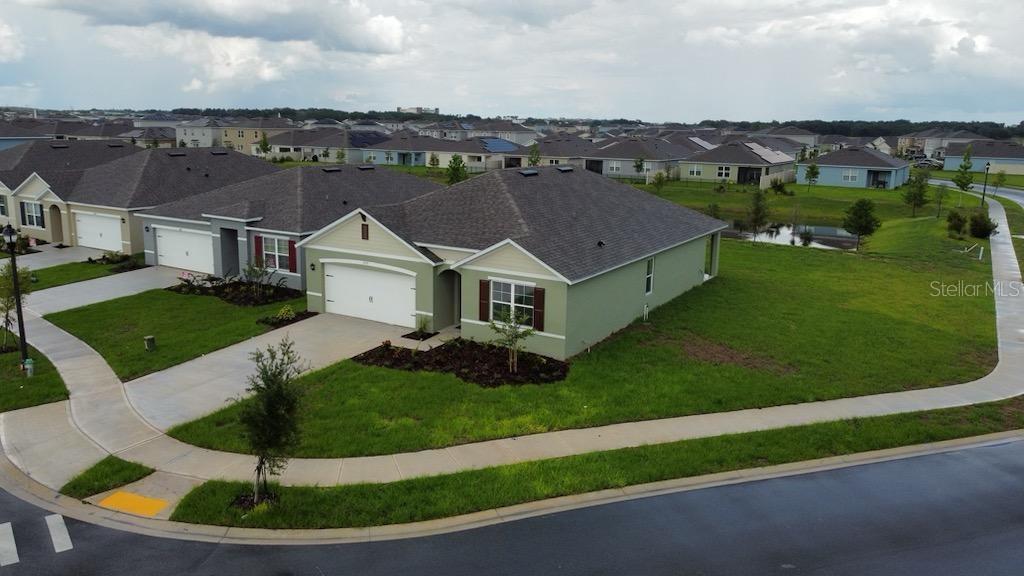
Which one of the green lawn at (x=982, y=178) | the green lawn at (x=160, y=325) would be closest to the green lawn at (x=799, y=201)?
the green lawn at (x=982, y=178)

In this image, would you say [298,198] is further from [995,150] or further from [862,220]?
[995,150]

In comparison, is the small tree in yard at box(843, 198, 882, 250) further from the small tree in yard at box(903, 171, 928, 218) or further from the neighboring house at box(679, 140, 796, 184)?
the neighboring house at box(679, 140, 796, 184)

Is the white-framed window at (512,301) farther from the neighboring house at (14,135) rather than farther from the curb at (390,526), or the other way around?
the neighboring house at (14,135)

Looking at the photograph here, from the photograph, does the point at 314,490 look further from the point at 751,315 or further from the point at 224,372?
the point at 751,315

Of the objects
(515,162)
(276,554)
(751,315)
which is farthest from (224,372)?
(515,162)

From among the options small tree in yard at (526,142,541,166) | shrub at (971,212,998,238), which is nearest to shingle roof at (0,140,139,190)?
small tree in yard at (526,142,541,166)

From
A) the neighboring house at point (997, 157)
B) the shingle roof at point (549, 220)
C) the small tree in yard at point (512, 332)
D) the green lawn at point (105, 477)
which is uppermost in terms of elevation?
the neighboring house at point (997, 157)
